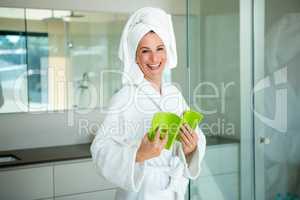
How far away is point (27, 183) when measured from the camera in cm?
250

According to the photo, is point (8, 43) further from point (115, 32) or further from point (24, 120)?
point (115, 32)

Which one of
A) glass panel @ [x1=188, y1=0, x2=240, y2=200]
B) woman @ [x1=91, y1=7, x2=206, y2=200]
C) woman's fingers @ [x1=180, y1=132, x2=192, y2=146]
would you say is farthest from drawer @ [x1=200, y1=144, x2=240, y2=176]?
woman's fingers @ [x1=180, y1=132, x2=192, y2=146]

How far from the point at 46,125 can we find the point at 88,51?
64 centimetres

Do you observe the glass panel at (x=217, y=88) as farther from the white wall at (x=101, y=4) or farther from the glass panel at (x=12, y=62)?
the glass panel at (x=12, y=62)

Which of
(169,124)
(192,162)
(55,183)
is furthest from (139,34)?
(55,183)

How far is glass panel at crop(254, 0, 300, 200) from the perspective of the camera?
1.84 m

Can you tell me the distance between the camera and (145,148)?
4.36 feet

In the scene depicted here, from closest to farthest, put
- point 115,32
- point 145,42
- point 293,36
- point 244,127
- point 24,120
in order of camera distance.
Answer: point 145,42
point 293,36
point 244,127
point 24,120
point 115,32

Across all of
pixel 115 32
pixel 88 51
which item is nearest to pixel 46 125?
pixel 88 51

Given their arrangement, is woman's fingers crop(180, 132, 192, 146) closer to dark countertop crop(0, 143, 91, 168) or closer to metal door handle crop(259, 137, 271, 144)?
metal door handle crop(259, 137, 271, 144)

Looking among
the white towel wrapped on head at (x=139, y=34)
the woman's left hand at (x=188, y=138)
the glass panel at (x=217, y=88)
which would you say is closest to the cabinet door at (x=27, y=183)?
the glass panel at (x=217, y=88)

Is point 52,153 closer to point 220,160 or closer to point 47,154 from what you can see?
point 47,154

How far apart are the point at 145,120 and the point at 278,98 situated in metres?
0.75

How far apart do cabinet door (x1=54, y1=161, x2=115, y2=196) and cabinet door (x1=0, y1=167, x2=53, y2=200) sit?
0.05m
